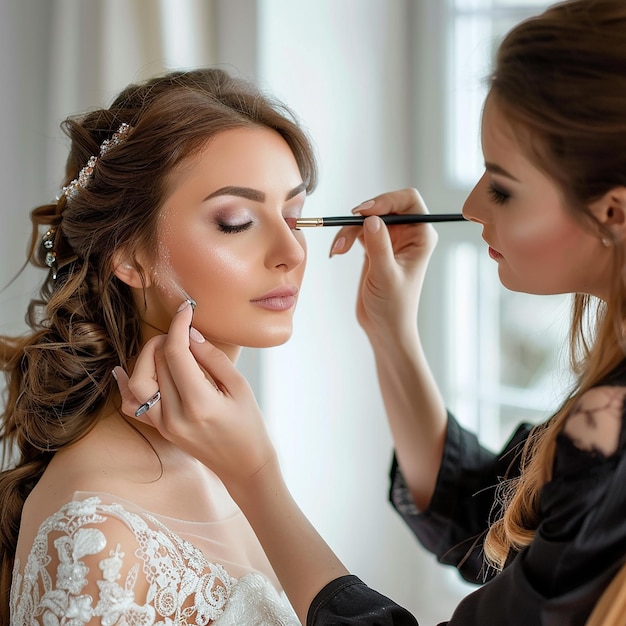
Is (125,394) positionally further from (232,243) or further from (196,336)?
(232,243)

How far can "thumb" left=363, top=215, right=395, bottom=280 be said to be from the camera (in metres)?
1.41

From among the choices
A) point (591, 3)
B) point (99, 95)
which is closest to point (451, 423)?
point (591, 3)

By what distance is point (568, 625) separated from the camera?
0.88 meters

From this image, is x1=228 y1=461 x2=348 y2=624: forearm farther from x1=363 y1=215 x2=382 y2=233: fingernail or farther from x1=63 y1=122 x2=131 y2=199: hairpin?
x1=63 y1=122 x2=131 y2=199: hairpin

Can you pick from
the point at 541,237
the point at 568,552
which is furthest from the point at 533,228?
the point at 568,552

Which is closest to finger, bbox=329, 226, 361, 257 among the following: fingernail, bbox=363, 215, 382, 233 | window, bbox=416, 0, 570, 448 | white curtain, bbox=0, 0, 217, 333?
fingernail, bbox=363, 215, 382, 233

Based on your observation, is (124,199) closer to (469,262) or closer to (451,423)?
(451,423)

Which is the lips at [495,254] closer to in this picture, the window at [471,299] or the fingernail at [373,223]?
the fingernail at [373,223]

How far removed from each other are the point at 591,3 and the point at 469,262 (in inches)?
59.0

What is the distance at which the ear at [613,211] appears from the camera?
2.98 ft

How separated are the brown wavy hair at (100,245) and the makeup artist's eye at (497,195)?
1.61ft

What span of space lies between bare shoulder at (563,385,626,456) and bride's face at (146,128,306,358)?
59 cm

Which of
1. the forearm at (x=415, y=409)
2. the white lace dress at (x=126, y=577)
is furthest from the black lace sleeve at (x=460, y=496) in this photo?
the white lace dress at (x=126, y=577)

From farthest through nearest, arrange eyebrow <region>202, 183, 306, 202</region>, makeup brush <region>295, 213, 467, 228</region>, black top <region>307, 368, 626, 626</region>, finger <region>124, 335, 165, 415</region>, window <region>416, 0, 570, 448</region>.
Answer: window <region>416, 0, 570, 448</region>
makeup brush <region>295, 213, 467, 228</region>
eyebrow <region>202, 183, 306, 202</region>
finger <region>124, 335, 165, 415</region>
black top <region>307, 368, 626, 626</region>
